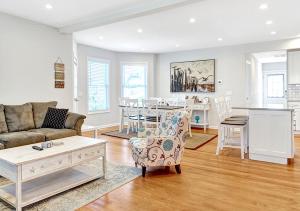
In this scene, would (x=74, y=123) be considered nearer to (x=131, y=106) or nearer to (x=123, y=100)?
(x=131, y=106)

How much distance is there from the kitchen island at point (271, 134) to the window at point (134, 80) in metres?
4.71

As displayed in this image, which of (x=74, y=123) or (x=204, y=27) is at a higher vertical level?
(x=204, y=27)

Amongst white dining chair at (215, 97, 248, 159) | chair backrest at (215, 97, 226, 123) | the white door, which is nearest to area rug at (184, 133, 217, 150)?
white dining chair at (215, 97, 248, 159)

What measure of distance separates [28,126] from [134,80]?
14.9 feet

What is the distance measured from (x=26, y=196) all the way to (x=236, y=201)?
2225 mm

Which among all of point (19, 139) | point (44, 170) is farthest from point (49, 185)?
point (19, 139)

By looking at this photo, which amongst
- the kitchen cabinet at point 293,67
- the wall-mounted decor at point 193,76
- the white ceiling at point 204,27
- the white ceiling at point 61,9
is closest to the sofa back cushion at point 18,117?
the white ceiling at point 61,9

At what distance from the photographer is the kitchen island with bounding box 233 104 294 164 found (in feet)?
11.9

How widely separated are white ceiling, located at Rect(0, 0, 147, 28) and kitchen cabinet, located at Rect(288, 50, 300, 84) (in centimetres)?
466

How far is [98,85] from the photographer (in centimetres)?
725

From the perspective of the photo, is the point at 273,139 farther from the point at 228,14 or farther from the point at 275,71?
the point at 275,71

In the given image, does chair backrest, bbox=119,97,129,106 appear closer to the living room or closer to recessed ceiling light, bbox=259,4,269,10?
the living room

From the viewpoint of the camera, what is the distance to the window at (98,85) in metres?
6.96

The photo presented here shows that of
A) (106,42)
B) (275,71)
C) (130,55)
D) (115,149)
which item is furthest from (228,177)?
(275,71)
